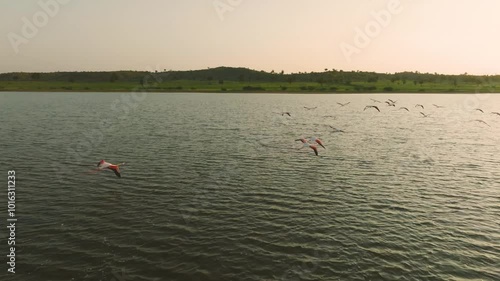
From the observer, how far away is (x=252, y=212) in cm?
2528

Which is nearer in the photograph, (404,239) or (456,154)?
(404,239)

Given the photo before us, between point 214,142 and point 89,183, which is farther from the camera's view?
point 214,142

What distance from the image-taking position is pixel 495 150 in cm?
5222

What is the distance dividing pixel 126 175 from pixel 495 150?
52.5m

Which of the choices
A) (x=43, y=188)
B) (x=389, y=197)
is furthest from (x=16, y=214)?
(x=389, y=197)

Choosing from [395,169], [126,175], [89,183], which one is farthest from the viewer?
[395,169]

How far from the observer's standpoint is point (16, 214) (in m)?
23.6

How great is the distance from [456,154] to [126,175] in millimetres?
43588

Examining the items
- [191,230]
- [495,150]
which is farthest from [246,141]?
[495,150]

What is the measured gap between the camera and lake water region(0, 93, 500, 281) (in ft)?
59.9

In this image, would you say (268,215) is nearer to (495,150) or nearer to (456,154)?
(456,154)

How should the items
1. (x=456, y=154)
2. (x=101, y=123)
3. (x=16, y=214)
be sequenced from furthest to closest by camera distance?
(x=101, y=123), (x=456, y=154), (x=16, y=214)

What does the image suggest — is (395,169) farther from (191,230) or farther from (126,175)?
(126,175)

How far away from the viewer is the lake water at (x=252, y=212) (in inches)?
719
